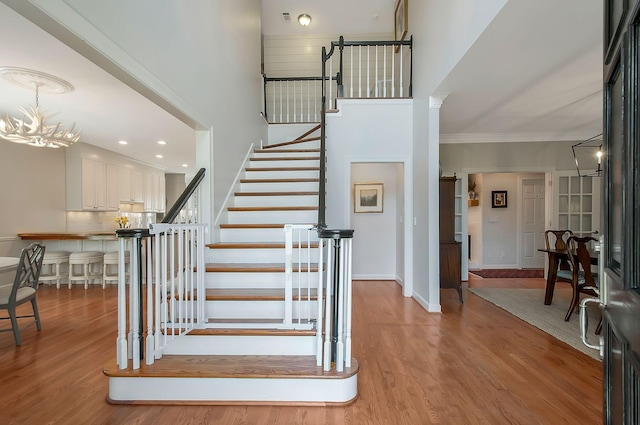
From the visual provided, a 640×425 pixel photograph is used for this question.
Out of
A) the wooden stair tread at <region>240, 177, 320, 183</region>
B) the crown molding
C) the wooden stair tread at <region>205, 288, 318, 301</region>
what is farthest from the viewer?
the crown molding

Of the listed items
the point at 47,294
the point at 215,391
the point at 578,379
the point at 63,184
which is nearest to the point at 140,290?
the point at 215,391

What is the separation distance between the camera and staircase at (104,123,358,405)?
1.93m

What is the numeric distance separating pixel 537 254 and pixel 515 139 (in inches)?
117

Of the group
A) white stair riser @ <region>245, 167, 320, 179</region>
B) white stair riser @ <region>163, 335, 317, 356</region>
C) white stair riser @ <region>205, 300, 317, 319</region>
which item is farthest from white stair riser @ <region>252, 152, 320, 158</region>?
white stair riser @ <region>163, 335, 317, 356</region>

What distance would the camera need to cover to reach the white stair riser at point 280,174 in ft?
14.0

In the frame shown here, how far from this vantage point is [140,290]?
2064 millimetres

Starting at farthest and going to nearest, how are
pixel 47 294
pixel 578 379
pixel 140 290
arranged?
pixel 47 294, pixel 578 379, pixel 140 290

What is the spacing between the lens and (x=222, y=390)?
76.3 inches

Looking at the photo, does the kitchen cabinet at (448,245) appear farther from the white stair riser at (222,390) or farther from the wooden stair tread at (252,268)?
the white stair riser at (222,390)

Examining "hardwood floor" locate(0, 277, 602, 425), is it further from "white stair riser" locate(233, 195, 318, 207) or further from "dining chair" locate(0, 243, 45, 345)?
"white stair riser" locate(233, 195, 318, 207)

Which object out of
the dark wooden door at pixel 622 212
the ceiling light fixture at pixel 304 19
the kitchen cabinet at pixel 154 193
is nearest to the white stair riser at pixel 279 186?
the dark wooden door at pixel 622 212

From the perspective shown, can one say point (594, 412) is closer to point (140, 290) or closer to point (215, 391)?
point (215, 391)

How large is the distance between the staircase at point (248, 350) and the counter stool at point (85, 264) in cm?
348

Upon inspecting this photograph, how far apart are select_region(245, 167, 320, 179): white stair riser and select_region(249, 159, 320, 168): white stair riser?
204 mm
